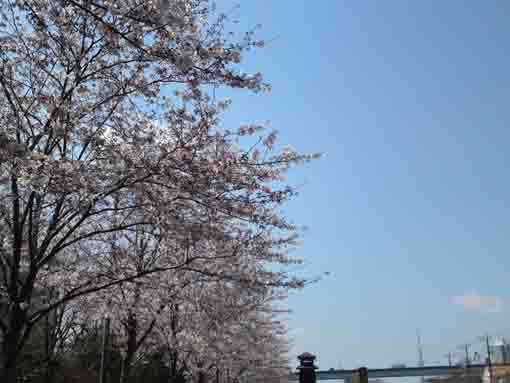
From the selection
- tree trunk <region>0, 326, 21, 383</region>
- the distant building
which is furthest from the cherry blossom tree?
the distant building

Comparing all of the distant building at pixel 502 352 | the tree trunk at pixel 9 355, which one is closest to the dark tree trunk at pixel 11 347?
the tree trunk at pixel 9 355

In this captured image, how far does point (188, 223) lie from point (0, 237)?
392 centimetres

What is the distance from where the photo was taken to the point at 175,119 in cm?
929

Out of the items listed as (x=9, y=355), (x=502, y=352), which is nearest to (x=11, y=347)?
(x=9, y=355)

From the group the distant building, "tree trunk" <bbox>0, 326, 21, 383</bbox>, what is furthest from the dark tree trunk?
the distant building

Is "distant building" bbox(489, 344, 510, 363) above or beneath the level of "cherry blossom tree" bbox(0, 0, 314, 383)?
beneath

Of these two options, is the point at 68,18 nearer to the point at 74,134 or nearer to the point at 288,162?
the point at 74,134

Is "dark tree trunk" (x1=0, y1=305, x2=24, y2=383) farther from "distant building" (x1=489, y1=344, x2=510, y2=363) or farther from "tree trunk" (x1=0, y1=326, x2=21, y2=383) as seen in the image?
"distant building" (x1=489, y1=344, x2=510, y2=363)

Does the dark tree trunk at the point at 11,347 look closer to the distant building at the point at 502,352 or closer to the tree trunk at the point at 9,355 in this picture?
the tree trunk at the point at 9,355

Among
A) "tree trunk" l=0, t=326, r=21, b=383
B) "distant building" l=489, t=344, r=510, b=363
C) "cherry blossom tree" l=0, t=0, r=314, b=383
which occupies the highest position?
"cherry blossom tree" l=0, t=0, r=314, b=383

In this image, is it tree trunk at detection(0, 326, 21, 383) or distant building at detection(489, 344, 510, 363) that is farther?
distant building at detection(489, 344, 510, 363)

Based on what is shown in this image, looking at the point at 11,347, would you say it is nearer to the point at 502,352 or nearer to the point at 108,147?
the point at 108,147

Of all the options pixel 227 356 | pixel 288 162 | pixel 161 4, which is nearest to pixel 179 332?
pixel 227 356

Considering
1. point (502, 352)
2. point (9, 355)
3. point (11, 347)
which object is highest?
point (11, 347)
